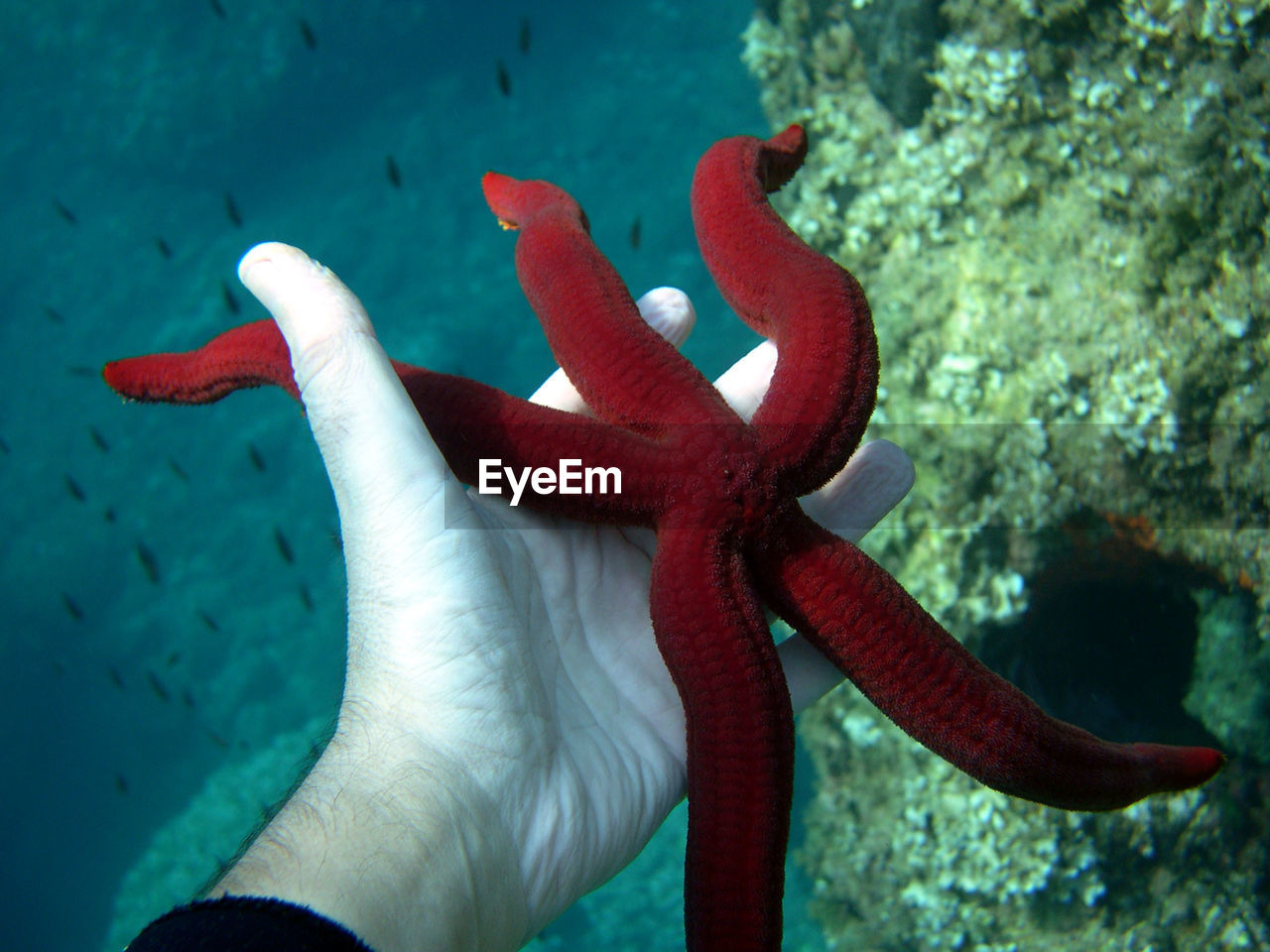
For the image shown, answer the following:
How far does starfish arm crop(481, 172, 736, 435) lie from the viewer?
2252mm

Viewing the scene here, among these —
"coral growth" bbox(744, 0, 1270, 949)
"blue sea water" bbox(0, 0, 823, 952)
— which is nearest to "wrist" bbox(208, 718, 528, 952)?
"coral growth" bbox(744, 0, 1270, 949)

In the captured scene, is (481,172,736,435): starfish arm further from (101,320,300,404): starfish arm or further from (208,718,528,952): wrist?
(208,718,528,952): wrist

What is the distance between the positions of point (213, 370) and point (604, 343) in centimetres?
133

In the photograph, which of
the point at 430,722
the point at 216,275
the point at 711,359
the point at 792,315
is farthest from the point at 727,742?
the point at 216,275

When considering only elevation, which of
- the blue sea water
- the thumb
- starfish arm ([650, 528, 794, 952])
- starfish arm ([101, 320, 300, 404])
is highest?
the blue sea water

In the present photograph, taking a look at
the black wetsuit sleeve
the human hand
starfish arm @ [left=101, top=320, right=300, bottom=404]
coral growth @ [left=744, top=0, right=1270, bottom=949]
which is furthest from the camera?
coral growth @ [left=744, top=0, right=1270, bottom=949]

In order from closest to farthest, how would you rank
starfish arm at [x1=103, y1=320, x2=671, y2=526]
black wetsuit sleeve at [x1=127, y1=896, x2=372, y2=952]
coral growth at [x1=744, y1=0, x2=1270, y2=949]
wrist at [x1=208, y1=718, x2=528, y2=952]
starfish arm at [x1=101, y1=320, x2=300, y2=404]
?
1. black wetsuit sleeve at [x1=127, y1=896, x2=372, y2=952]
2. wrist at [x1=208, y1=718, x2=528, y2=952]
3. starfish arm at [x1=103, y1=320, x2=671, y2=526]
4. starfish arm at [x1=101, y1=320, x2=300, y2=404]
5. coral growth at [x1=744, y1=0, x2=1270, y2=949]

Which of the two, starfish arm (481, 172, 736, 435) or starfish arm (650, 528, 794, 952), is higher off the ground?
starfish arm (481, 172, 736, 435)

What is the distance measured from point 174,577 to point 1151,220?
38.9 feet

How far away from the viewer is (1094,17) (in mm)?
5379

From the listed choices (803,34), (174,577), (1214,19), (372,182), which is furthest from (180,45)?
(1214,19)

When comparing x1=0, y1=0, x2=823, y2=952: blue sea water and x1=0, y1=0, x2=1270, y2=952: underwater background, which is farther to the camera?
x1=0, y1=0, x2=823, y2=952: blue sea water

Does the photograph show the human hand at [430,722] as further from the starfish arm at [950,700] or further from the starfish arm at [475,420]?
the starfish arm at [950,700]

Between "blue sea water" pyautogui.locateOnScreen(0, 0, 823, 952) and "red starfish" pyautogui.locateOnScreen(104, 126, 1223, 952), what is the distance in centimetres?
627
